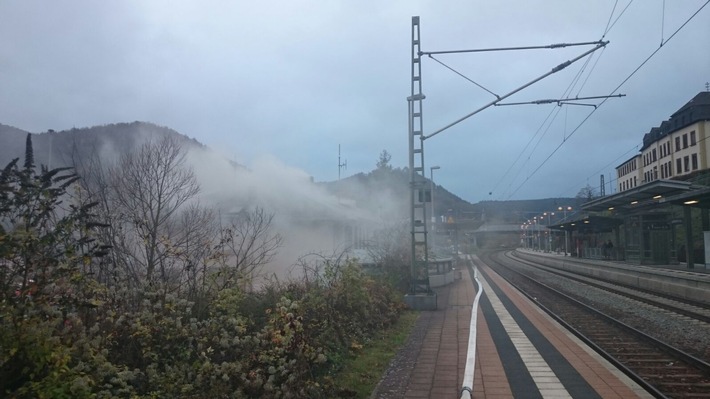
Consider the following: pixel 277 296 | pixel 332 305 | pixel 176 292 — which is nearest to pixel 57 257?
pixel 176 292

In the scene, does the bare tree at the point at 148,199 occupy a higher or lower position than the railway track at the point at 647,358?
higher

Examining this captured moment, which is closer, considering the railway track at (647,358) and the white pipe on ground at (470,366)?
the white pipe on ground at (470,366)

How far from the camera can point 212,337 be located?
5855mm

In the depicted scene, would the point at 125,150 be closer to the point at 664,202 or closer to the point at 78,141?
the point at 78,141

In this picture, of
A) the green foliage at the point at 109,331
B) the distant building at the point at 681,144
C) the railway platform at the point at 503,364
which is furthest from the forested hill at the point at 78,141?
A: the distant building at the point at 681,144

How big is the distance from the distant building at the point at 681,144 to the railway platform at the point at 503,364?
34831 mm

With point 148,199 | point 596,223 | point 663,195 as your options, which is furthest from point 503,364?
point 596,223

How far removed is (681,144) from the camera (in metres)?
51.2

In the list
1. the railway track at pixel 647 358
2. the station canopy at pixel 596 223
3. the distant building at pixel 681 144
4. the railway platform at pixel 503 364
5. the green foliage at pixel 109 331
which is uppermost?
the distant building at pixel 681 144

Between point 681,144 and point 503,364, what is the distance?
167 feet

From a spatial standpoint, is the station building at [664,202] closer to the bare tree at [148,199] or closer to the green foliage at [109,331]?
the bare tree at [148,199]

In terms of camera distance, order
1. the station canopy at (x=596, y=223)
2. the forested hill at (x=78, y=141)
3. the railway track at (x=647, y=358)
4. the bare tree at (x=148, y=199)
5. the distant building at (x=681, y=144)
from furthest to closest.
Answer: the distant building at (x=681, y=144)
the station canopy at (x=596, y=223)
the forested hill at (x=78, y=141)
the bare tree at (x=148, y=199)
the railway track at (x=647, y=358)

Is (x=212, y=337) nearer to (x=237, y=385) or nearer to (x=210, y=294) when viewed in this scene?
(x=237, y=385)

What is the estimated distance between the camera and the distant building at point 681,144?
154 ft
